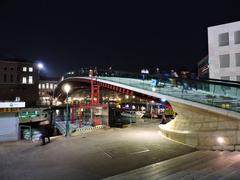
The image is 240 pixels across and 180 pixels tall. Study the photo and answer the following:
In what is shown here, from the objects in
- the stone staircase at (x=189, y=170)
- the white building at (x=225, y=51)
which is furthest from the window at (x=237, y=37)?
the stone staircase at (x=189, y=170)

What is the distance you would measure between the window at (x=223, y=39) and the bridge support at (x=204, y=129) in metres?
16.4

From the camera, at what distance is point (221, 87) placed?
15.3m

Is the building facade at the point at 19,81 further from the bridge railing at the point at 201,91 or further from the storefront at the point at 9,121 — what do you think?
the bridge railing at the point at 201,91

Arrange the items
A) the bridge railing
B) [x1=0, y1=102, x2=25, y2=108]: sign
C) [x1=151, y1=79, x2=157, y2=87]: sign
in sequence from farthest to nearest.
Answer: [x1=151, y1=79, x2=157, y2=87]: sign
[x1=0, y1=102, x2=25, y2=108]: sign
the bridge railing

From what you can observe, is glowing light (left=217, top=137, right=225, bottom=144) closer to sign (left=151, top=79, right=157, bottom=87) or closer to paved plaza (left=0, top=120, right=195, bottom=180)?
paved plaza (left=0, top=120, right=195, bottom=180)

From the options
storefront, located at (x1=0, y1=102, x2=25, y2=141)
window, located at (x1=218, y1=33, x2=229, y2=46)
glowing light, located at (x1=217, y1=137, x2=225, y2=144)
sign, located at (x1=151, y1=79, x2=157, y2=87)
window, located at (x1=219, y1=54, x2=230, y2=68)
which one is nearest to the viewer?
glowing light, located at (x1=217, y1=137, x2=225, y2=144)

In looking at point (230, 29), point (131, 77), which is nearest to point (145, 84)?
point (131, 77)

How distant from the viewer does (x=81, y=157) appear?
1293 cm

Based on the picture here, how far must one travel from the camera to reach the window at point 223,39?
30.8m

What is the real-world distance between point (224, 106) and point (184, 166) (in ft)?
19.3

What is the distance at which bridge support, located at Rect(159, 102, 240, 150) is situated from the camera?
46.2ft

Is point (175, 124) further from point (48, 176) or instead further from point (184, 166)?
point (48, 176)

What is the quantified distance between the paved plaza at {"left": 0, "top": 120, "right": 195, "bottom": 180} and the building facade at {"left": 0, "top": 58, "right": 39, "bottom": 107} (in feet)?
227

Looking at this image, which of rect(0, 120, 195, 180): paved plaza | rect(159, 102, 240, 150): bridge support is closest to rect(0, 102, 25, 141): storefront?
rect(0, 120, 195, 180): paved plaza
